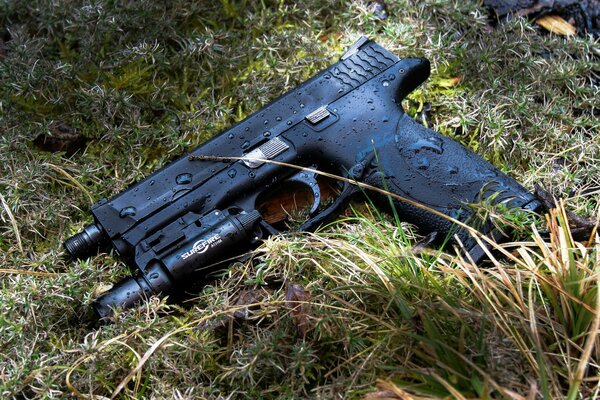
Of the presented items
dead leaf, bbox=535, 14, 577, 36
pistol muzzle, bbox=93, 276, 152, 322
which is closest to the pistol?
pistol muzzle, bbox=93, 276, 152, 322

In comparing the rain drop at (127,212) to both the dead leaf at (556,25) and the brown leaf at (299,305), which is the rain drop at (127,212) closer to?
the brown leaf at (299,305)

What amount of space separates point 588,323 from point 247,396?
4.09ft

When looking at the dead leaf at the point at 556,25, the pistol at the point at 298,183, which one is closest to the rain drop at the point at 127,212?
the pistol at the point at 298,183

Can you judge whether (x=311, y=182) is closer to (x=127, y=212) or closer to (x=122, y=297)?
(x=127, y=212)

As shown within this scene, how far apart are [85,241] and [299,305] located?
100 cm

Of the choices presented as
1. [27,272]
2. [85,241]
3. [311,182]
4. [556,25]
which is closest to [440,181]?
[311,182]

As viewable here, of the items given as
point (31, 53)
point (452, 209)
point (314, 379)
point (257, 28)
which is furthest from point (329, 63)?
point (314, 379)

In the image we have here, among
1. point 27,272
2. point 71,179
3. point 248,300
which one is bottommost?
point 248,300

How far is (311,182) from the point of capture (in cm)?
296

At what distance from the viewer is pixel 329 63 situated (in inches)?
142

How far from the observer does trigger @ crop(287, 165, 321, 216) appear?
2.94 meters

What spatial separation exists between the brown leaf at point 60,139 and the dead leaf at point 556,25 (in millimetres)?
2641

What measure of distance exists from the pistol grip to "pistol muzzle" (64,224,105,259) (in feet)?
3.91

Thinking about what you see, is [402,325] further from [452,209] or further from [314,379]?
[452,209]
